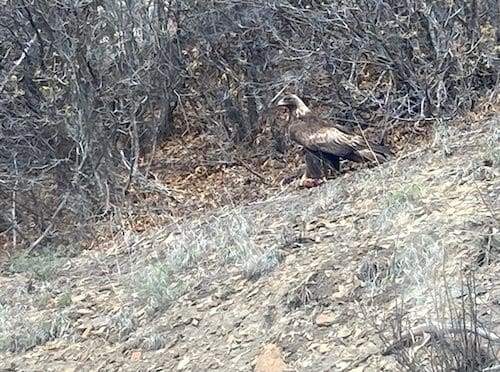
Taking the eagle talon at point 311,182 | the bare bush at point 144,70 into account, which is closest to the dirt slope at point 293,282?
the eagle talon at point 311,182

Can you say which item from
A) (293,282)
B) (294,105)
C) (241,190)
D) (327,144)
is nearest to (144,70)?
(241,190)

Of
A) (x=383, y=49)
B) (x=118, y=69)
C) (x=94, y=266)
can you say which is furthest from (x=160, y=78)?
(x=94, y=266)

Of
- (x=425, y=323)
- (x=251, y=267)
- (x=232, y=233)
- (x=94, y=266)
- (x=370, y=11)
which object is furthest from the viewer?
(x=370, y=11)

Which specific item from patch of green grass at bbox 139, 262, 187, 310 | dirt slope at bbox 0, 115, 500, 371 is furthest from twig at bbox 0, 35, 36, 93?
patch of green grass at bbox 139, 262, 187, 310

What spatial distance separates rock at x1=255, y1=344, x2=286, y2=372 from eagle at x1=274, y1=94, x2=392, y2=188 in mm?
4098

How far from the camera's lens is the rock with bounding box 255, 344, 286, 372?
494 cm

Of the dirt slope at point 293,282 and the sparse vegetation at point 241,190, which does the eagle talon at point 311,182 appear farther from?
the dirt slope at point 293,282

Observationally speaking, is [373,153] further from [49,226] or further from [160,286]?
[49,226]

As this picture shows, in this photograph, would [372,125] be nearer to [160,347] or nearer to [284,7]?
[284,7]

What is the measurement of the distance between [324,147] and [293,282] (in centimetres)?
372

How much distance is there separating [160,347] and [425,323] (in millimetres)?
1896

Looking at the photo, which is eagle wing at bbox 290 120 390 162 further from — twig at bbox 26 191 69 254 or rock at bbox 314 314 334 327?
rock at bbox 314 314 334 327

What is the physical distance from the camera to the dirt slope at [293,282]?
504 cm

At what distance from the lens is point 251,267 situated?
6258mm
